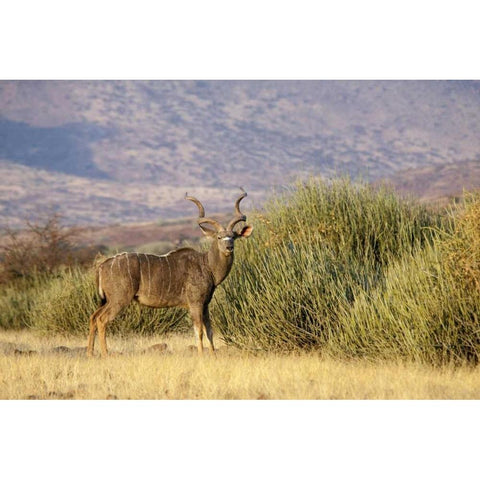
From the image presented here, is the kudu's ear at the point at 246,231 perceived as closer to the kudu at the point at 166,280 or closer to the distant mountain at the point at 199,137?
the kudu at the point at 166,280

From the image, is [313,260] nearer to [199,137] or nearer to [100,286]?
[100,286]

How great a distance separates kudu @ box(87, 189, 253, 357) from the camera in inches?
512

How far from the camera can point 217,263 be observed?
13273mm

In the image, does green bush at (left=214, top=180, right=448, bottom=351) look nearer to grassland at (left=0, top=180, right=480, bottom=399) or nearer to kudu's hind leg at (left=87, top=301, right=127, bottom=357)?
grassland at (left=0, top=180, right=480, bottom=399)

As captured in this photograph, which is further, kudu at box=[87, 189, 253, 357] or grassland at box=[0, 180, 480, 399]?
kudu at box=[87, 189, 253, 357]

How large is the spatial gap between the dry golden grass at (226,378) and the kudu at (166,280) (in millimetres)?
620

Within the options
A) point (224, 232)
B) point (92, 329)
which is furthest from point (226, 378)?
point (92, 329)

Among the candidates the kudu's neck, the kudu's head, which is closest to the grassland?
the kudu's neck

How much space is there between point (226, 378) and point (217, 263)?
2709mm

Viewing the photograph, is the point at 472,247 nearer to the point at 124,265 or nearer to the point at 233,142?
the point at 124,265

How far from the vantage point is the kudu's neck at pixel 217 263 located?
43.4ft

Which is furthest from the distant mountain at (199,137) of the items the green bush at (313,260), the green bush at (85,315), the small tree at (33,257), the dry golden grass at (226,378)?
the dry golden grass at (226,378)

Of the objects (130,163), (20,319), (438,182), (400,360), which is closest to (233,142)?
(130,163)

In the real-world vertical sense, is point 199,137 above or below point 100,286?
above
